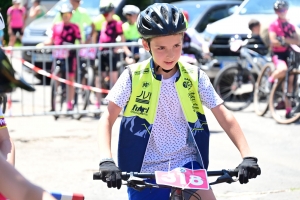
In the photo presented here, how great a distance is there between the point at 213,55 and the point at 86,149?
204 inches

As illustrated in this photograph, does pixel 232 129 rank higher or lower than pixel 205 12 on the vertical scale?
higher

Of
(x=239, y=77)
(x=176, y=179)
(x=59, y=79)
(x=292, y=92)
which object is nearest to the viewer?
(x=176, y=179)

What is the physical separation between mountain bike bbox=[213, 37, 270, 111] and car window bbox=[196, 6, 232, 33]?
2018 mm

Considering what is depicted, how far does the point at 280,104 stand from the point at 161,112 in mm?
7803

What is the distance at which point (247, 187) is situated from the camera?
24.7 feet

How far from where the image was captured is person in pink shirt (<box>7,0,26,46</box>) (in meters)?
19.7

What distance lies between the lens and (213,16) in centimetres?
1542

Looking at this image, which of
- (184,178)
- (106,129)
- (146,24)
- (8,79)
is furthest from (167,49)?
(8,79)

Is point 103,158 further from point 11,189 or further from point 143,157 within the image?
point 11,189

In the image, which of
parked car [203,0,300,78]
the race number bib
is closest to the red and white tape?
parked car [203,0,300,78]

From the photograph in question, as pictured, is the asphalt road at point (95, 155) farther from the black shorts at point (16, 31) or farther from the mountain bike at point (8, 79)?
the black shorts at point (16, 31)

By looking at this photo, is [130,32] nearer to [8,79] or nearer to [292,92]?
[292,92]

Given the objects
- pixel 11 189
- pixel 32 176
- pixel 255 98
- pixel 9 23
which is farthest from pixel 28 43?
pixel 11 189

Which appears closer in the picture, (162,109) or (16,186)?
(16,186)
